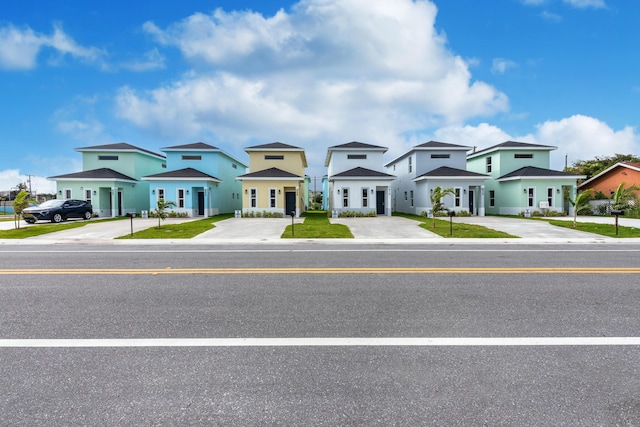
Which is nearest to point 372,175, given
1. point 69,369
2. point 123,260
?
point 123,260

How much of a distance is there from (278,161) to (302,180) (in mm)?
4152

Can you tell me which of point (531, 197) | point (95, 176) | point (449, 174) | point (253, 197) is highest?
point (95, 176)

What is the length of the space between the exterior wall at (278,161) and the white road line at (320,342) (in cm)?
3090

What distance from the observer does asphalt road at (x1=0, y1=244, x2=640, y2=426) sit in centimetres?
293

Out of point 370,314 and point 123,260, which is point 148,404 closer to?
point 370,314

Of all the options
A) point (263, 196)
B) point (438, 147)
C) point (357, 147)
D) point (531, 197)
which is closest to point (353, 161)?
point (357, 147)

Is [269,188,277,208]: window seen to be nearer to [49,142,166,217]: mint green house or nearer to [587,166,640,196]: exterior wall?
[49,142,166,217]: mint green house

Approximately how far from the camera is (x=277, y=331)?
4574 millimetres

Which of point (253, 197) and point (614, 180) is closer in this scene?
point (253, 197)

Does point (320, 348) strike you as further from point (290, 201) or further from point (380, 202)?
point (380, 202)

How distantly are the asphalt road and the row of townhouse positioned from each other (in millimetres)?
23108

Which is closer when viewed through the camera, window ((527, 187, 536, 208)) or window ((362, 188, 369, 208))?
window ((362, 188, 369, 208))

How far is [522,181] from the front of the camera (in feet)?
103

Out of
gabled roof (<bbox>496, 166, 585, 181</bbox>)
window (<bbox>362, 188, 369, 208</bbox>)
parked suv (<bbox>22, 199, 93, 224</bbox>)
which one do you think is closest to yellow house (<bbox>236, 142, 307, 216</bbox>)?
window (<bbox>362, 188, 369, 208</bbox>)
